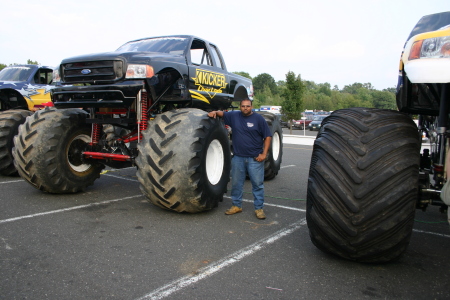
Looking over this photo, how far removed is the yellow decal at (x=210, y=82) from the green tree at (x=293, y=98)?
24407 millimetres

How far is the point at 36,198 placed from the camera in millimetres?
5848

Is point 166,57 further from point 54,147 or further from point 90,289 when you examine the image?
point 90,289

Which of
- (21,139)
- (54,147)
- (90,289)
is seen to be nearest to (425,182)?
(90,289)

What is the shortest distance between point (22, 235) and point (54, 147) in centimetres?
192

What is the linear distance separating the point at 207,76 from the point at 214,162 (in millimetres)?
1903

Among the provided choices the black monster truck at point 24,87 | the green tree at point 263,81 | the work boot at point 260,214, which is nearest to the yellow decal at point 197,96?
the work boot at point 260,214

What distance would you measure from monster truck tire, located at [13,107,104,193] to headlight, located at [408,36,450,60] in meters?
5.12

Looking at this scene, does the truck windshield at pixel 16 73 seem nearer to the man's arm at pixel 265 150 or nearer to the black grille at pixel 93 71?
the black grille at pixel 93 71

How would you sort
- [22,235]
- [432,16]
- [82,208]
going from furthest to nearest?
[82,208], [22,235], [432,16]

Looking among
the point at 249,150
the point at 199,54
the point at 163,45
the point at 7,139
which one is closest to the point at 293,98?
the point at 199,54

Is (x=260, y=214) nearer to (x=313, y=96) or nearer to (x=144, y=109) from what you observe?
(x=144, y=109)

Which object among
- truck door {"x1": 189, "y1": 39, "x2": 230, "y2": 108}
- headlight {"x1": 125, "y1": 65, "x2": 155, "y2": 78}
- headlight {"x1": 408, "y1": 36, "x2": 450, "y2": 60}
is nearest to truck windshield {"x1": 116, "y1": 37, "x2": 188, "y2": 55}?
truck door {"x1": 189, "y1": 39, "x2": 230, "y2": 108}

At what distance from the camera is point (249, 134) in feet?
17.2

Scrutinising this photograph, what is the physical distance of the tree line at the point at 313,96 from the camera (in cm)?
3150
